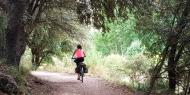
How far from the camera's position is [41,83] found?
18.0 metres

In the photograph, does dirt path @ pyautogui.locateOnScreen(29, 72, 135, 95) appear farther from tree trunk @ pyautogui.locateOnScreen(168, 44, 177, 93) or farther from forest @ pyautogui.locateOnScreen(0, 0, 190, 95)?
tree trunk @ pyautogui.locateOnScreen(168, 44, 177, 93)

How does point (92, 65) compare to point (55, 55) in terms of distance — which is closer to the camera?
point (92, 65)

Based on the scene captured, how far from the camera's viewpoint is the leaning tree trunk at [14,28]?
14.2 metres

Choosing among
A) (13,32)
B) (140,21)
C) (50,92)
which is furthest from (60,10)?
(13,32)

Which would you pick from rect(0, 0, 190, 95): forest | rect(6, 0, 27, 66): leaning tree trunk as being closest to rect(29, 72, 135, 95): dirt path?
rect(0, 0, 190, 95): forest

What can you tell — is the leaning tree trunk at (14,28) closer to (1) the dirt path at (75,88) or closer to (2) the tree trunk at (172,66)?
(1) the dirt path at (75,88)

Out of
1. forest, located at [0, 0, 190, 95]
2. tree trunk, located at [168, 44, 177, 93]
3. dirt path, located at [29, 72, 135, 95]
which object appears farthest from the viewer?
tree trunk, located at [168, 44, 177, 93]

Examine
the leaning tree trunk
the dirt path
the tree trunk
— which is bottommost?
the dirt path

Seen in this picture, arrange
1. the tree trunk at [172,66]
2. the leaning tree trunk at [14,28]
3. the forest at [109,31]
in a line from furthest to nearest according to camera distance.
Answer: the tree trunk at [172,66], the forest at [109,31], the leaning tree trunk at [14,28]

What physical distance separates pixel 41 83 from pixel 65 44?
13823mm

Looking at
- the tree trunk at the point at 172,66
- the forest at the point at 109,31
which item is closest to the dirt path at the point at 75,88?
the forest at the point at 109,31

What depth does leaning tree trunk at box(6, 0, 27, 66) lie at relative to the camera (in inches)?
561

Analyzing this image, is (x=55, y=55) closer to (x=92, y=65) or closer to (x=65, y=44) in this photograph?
(x=65, y=44)

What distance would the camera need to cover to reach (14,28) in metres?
14.3
